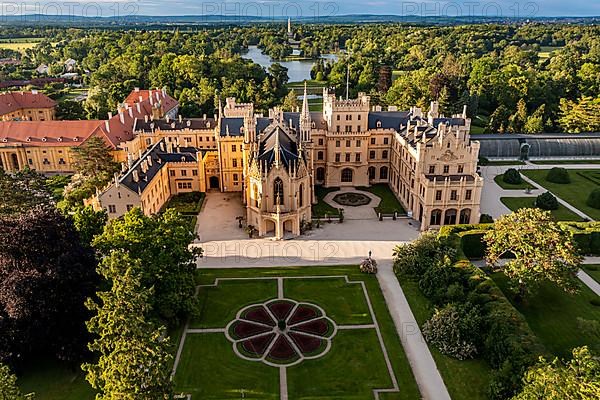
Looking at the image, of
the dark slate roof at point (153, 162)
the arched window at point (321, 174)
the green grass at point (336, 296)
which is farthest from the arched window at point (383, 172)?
the green grass at point (336, 296)

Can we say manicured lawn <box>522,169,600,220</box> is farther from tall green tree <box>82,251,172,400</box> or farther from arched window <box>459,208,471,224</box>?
tall green tree <box>82,251,172,400</box>

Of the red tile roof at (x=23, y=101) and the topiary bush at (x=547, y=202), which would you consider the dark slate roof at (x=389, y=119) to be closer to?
the topiary bush at (x=547, y=202)

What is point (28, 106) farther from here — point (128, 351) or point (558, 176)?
point (558, 176)

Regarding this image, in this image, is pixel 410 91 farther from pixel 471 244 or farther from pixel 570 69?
pixel 471 244

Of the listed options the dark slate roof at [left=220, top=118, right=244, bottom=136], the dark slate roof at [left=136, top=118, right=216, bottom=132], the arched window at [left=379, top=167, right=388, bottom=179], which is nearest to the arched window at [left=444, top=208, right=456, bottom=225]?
the arched window at [left=379, top=167, right=388, bottom=179]

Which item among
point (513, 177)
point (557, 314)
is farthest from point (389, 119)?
point (557, 314)
